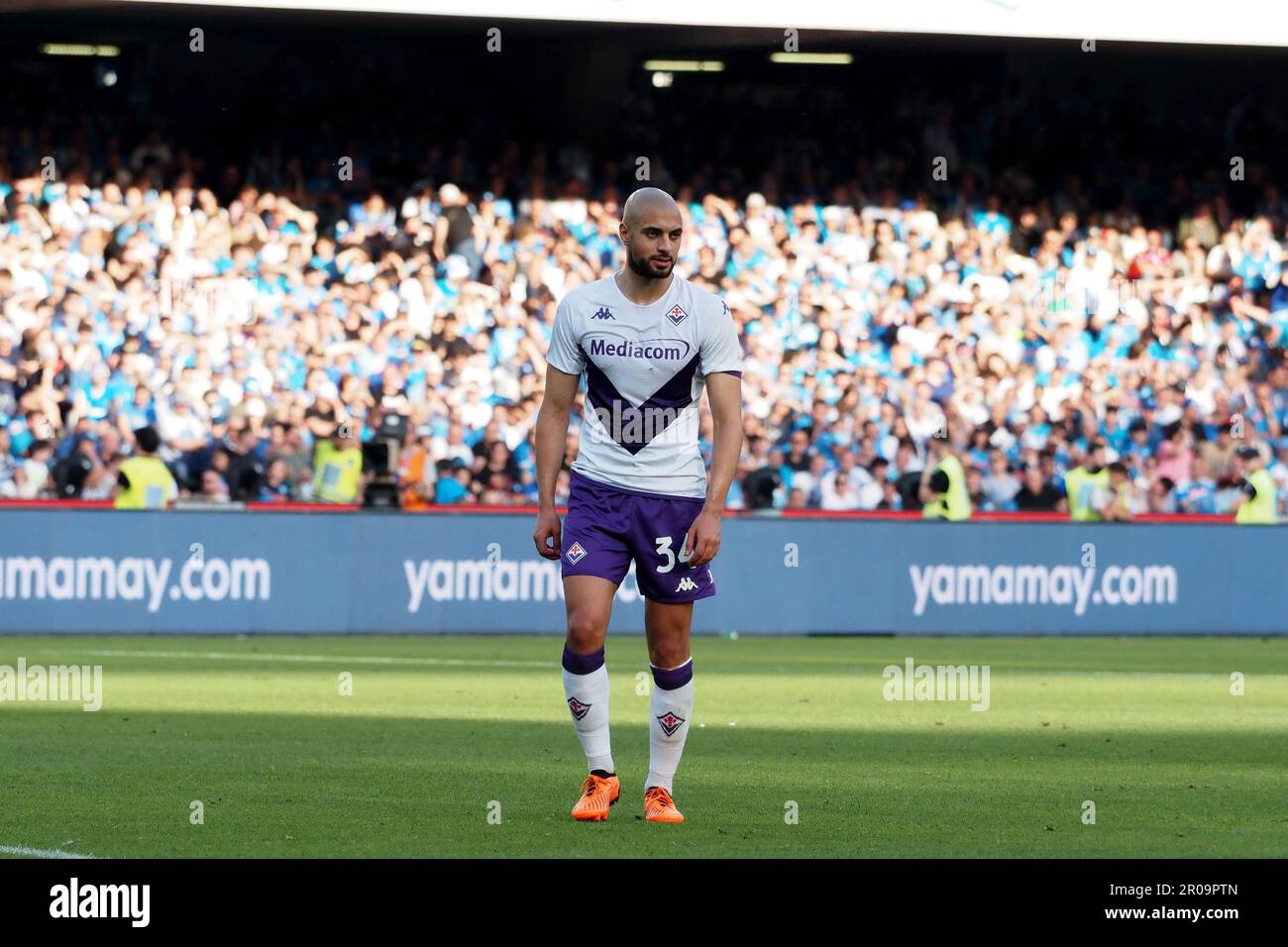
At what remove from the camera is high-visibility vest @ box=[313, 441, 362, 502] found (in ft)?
76.6

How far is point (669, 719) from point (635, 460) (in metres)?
1.04

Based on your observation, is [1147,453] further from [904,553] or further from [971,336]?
[904,553]

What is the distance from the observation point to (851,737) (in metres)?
12.9

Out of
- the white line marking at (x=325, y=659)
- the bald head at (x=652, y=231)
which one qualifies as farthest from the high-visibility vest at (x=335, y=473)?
the bald head at (x=652, y=231)

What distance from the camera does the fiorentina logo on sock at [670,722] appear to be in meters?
8.93

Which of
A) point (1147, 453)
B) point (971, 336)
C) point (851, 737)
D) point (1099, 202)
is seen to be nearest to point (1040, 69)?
point (1099, 202)

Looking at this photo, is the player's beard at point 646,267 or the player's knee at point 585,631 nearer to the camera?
the player's beard at point 646,267

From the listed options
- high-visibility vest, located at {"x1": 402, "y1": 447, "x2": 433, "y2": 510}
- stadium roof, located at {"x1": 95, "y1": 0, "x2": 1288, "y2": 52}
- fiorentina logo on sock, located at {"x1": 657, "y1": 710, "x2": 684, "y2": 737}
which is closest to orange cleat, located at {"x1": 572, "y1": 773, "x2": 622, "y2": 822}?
fiorentina logo on sock, located at {"x1": 657, "y1": 710, "x2": 684, "y2": 737}

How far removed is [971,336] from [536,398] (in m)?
5.93

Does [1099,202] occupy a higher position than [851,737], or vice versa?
[1099,202]

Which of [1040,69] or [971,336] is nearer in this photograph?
[971,336]

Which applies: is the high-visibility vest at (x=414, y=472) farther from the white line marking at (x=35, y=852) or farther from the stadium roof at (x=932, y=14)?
the white line marking at (x=35, y=852)

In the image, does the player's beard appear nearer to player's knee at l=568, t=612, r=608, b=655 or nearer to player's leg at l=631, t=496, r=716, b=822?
player's leg at l=631, t=496, r=716, b=822

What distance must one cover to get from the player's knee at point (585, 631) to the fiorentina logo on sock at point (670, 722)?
15.6 inches
